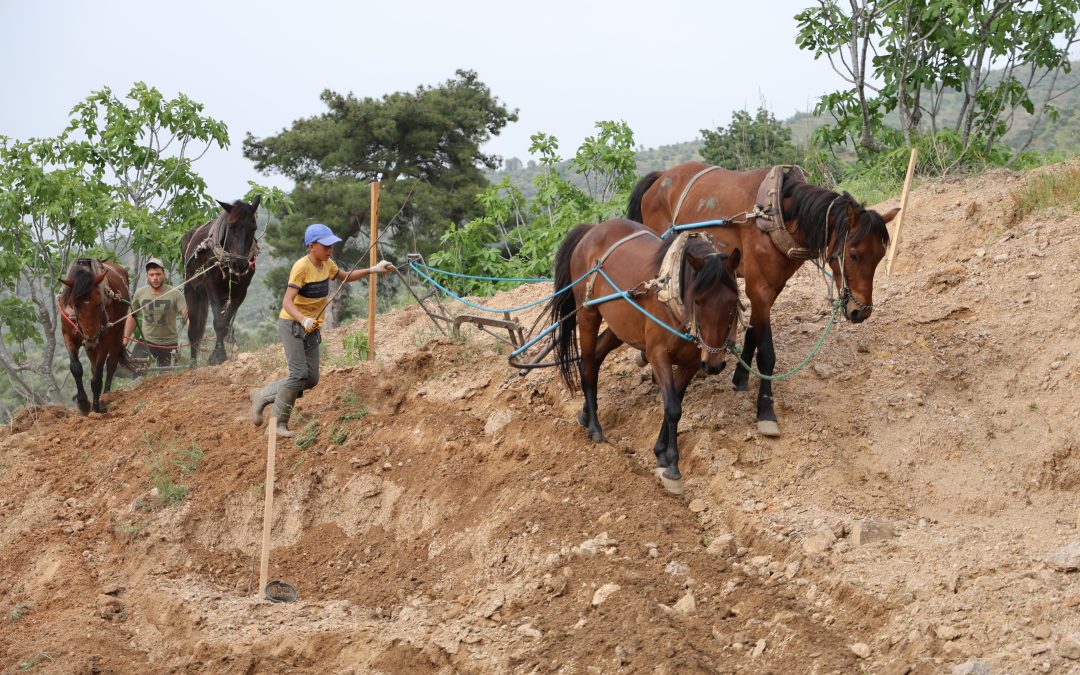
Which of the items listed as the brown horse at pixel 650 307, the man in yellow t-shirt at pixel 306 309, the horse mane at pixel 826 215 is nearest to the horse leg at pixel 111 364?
the man in yellow t-shirt at pixel 306 309

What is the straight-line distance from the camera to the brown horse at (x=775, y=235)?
269 inches

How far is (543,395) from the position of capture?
8570 mm

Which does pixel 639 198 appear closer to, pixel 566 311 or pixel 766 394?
pixel 566 311

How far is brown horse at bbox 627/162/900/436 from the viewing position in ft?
22.4

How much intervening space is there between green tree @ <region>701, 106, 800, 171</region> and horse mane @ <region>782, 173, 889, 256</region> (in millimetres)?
11142

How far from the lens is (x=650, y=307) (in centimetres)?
676

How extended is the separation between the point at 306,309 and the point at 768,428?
3938mm

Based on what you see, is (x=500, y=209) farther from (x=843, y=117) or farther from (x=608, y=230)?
(x=608, y=230)

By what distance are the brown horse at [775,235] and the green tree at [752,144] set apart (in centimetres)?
1059

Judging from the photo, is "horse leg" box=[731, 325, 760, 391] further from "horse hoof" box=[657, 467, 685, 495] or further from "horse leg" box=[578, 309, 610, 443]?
"horse hoof" box=[657, 467, 685, 495]

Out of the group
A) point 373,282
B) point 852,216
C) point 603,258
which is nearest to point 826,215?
point 852,216

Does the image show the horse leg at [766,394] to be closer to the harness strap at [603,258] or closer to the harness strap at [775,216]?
the harness strap at [775,216]

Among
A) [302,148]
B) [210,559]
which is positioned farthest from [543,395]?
[302,148]

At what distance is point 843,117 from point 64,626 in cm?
1070
